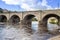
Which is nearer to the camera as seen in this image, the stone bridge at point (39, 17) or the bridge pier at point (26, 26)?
the bridge pier at point (26, 26)

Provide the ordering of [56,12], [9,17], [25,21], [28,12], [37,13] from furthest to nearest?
1. [9,17]
2. [25,21]
3. [28,12]
4. [37,13]
5. [56,12]

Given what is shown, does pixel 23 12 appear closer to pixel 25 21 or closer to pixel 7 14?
pixel 25 21

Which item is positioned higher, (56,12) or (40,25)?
(56,12)

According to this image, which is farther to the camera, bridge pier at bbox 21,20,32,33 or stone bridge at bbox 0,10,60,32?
stone bridge at bbox 0,10,60,32

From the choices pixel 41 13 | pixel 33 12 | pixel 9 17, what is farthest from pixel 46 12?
pixel 9 17

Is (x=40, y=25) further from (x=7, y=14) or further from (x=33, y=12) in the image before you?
(x=7, y=14)

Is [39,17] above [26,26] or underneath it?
above

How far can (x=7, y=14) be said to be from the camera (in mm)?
57688

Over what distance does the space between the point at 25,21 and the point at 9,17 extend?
7.77m

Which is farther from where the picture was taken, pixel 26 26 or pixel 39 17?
pixel 26 26

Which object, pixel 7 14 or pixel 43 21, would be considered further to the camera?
pixel 7 14

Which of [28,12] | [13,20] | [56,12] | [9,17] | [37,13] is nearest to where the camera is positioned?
[56,12]

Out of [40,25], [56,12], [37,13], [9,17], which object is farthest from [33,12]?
[9,17]

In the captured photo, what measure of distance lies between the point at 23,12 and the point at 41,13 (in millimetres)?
9636
